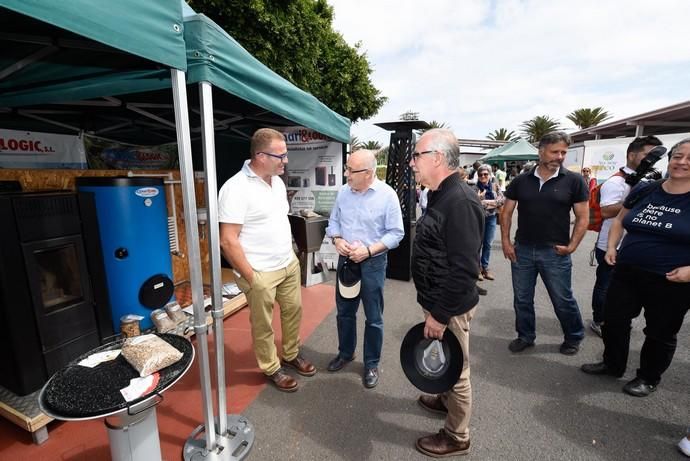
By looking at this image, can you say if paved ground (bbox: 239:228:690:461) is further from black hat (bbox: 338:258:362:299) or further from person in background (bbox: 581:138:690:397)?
black hat (bbox: 338:258:362:299)

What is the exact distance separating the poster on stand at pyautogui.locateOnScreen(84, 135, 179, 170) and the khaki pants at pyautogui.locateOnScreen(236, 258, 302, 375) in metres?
2.98

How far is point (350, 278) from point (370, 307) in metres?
0.27

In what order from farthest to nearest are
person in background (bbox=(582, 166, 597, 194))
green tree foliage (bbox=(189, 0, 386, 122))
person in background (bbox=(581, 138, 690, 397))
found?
green tree foliage (bbox=(189, 0, 386, 122)) < person in background (bbox=(582, 166, 597, 194)) < person in background (bbox=(581, 138, 690, 397))

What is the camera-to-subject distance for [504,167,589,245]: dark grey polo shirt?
103 inches

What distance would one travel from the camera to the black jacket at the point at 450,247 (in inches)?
60.7

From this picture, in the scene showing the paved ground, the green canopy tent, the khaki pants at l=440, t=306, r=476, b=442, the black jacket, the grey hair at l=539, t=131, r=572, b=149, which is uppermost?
the green canopy tent

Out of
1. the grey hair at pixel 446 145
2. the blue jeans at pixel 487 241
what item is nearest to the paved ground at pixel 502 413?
the grey hair at pixel 446 145

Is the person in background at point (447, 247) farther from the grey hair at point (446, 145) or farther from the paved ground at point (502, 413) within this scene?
the paved ground at point (502, 413)

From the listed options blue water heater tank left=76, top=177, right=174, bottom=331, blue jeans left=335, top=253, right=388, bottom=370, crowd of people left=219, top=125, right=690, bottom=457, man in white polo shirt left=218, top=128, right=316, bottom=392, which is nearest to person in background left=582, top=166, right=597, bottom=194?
crowd of people left=219, top=125, right=690, bottom=457

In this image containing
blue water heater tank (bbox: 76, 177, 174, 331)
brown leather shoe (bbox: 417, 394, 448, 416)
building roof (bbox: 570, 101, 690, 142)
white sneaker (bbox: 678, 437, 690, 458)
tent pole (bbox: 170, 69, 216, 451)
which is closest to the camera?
tent pole (bbox: 170, 69, 216, 451)

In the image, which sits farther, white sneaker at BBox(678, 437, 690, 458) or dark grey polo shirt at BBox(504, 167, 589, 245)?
dark grey polo shirt at BBox(504, 167, 589, 245)

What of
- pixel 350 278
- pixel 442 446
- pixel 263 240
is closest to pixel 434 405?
pixel 442 446

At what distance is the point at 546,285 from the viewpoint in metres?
2.84

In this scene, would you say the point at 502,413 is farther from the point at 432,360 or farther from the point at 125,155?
the point at 125,155
